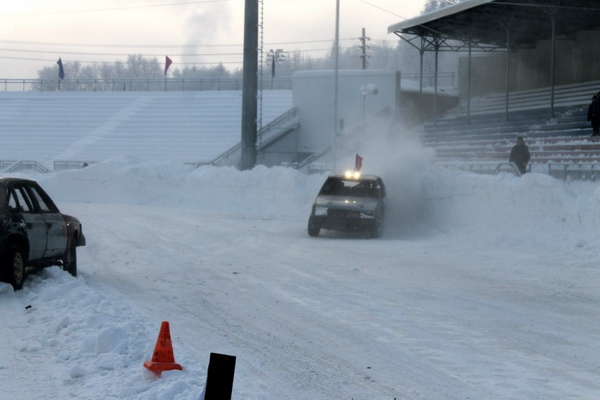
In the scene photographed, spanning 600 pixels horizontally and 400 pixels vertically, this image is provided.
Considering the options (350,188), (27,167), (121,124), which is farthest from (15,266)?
(121,124)

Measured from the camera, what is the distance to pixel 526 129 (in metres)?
34.2

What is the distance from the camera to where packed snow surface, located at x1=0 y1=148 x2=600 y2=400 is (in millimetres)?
6426

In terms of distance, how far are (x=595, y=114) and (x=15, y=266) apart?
72.6 ft

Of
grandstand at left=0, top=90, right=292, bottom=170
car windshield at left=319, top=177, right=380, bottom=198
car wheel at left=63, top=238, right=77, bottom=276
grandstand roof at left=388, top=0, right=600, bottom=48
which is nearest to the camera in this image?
car wheel at left=63, top=238, right=77, bottom=276

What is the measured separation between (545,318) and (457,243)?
900 cm

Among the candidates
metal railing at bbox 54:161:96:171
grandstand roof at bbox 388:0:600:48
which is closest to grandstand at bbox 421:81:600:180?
grandstand roof at bbox 388:0:600:48

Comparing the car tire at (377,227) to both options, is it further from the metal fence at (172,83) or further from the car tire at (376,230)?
the metal fence at (172,83)

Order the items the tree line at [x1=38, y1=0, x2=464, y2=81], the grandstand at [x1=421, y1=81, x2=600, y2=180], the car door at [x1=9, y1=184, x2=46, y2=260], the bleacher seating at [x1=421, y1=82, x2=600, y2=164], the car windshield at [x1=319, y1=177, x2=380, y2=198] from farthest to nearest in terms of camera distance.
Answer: the tree line at [x1=38, y1=0, x2=464, y2=81]
the bleacher seating at [x1=421, y1=82, x2=600, y2=164]
the grandstand at [x1=421, y1=81, x2=600, y2=180]
the car windshield at [x1=319, y1=177, x2=380, y2=198]
the car door at [x1=9, y1=184, x2=46, y2=260]

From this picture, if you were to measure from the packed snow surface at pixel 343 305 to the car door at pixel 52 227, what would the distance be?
0.30 m

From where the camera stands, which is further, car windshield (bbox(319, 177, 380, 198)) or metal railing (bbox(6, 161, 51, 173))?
metal railing (bbox(6, 161, 51, 173))

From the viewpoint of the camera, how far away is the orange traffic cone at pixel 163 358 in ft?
20.0

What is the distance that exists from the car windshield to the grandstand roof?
14.8m

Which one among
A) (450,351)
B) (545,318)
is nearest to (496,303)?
(545,318)

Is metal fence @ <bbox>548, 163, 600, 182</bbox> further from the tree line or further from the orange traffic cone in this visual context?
the tree line
